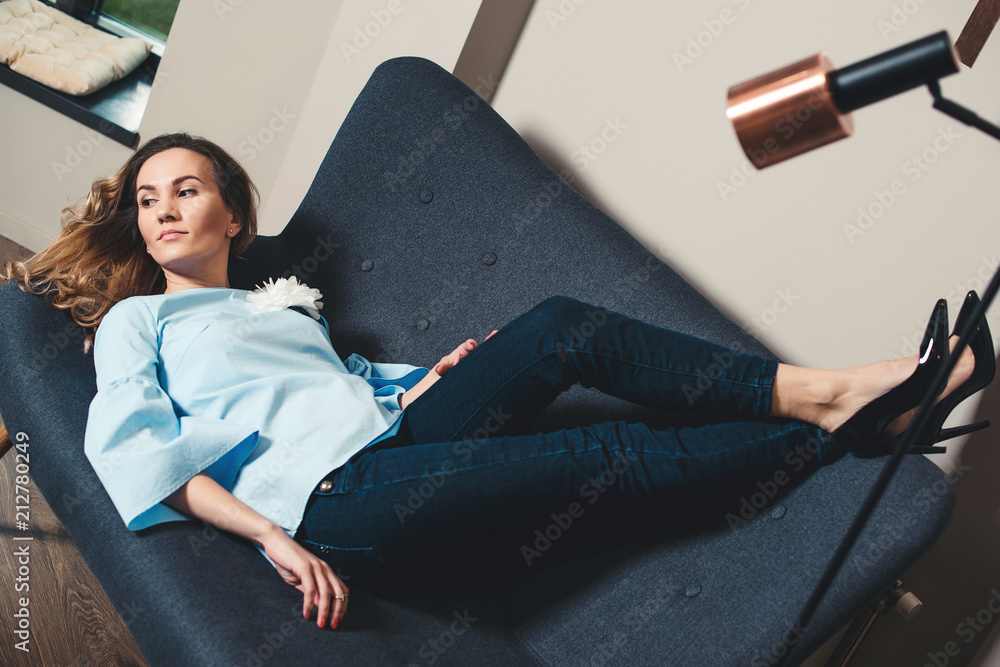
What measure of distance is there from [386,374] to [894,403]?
0.99 meters

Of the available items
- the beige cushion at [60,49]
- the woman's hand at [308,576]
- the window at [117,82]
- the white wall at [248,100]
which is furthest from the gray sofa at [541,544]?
the beige cushion at [60,49]

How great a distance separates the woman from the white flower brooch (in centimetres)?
5

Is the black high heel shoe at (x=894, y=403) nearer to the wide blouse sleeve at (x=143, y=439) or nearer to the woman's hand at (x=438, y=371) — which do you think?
the woman's hand at (x=438, y=371)

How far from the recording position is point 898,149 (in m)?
1.49

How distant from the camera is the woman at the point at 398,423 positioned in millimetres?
1126

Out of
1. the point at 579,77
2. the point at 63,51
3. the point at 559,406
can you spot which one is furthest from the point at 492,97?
the point at 63,51

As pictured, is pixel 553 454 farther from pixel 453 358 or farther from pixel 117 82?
pixel 117 82

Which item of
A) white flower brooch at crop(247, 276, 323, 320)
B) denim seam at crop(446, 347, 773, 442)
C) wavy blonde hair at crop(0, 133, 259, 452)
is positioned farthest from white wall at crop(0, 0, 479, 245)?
denim seam at crop(446, 347, 773, 442)

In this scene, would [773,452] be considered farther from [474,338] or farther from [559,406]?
[474,338]

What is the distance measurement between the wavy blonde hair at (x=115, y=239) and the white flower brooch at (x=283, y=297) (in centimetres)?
24

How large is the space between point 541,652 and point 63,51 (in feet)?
8.79

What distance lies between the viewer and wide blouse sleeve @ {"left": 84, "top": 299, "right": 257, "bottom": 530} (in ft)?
3.59

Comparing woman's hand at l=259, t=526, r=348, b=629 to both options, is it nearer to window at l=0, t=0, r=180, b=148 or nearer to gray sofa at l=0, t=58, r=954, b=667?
gray sofa at l=0, t=58, r=954, b=667

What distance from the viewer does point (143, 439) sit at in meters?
1.14
